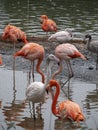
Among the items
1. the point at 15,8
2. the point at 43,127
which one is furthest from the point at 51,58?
the point at 15,8

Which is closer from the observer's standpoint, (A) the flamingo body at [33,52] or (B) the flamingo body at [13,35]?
(A) the flamingo body at [33,52]

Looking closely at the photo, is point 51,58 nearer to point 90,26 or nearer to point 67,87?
point 67,87

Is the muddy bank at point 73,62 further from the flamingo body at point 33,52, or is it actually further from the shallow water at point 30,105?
the flamingo body at point 33,52

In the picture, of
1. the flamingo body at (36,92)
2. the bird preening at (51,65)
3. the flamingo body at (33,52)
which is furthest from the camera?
the flamingo body at (33,52)

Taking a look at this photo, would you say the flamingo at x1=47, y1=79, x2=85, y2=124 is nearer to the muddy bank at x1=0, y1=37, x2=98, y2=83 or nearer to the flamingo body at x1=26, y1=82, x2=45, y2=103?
the flamingo body at x1=26, y1=82, x2=45, y2=103

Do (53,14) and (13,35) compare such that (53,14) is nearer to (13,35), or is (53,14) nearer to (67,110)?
(13,35)

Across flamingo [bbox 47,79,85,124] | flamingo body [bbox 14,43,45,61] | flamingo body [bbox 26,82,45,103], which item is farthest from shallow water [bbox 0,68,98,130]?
flamingo body [bbox 14,43,45,61]

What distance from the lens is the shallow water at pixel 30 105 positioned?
768 centimetres

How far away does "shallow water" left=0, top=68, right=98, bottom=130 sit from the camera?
7676mm

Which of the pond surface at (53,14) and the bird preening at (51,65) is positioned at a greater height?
the bird preening at (51,65)

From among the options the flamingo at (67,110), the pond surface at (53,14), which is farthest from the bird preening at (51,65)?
the pond surface at (53,14)

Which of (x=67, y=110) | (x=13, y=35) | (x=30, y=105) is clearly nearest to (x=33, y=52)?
(x=30, y=105)

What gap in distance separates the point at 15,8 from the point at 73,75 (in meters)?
13.3

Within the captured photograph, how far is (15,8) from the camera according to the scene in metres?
23.6
